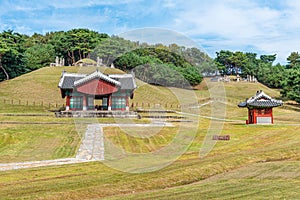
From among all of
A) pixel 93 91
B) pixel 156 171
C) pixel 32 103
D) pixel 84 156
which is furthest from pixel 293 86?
pixel 156 171

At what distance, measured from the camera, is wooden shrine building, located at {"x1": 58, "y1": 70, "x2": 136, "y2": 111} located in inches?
2003

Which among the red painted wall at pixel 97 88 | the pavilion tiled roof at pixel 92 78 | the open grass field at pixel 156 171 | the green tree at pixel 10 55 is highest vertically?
the green tree at pixel 10 55

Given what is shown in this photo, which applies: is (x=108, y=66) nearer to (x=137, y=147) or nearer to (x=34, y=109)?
(x=34, y=109)

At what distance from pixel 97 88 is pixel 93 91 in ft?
2.82

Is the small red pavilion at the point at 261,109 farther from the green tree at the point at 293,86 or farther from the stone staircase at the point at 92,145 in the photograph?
the green tree at the point at 293,86

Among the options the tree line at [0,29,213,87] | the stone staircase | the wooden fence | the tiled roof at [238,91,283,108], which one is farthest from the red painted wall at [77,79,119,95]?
the tree line at [0,29,213,87]

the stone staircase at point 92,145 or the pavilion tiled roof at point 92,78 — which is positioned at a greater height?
the pavilion tiled roof at point 92,78

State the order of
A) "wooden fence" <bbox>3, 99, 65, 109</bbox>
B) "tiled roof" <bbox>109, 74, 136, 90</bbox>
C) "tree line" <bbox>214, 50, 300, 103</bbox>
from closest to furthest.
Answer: "tiled roof" <bbox>109, 74, 136, 90</bbox> < "wooden fence" <bbox>3, 99, 65, 109</bbox> < "tree line" <bbox>214, 50, 300, 103</bbox>

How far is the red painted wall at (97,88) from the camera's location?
2000 inches

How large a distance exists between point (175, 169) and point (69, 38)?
10621 cm

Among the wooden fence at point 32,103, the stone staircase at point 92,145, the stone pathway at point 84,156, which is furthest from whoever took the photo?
the wooden fence at point 32,103

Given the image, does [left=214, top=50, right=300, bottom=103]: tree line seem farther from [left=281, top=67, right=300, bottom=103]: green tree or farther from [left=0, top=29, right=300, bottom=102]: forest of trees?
[left=281, top=67, right=300, bottom=103]: green tree

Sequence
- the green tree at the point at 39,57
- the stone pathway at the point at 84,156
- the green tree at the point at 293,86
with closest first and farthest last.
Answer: the stone pathway at the point at 84,156
the green tree at the point at 293,86
the green tree at the point at 39,57

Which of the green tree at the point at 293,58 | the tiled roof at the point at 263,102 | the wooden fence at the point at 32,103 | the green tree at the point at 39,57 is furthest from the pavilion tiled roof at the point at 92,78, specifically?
the green tree at the point at 293,58
